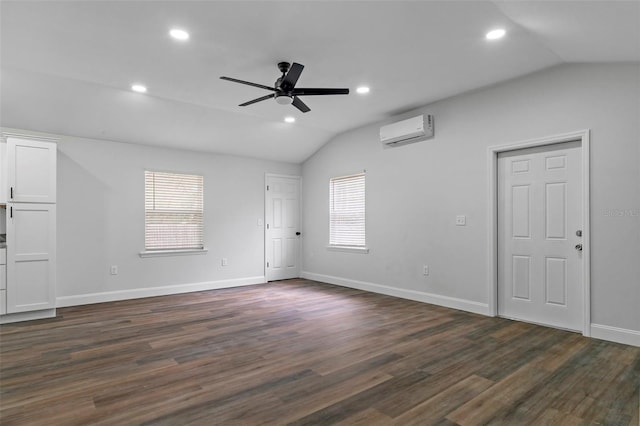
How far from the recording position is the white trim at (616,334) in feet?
10.9

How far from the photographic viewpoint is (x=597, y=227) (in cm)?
357

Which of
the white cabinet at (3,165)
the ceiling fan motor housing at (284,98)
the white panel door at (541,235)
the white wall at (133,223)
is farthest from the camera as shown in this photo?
the white wall at (133,223)

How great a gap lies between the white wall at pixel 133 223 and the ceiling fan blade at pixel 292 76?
3424mm

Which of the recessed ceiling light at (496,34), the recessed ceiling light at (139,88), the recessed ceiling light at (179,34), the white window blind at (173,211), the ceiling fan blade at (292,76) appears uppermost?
the recessed ceiling light at (496,34)

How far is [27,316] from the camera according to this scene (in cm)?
443

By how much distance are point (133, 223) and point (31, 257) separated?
4.73 ft

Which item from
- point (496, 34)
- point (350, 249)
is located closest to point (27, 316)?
point (350, 249)

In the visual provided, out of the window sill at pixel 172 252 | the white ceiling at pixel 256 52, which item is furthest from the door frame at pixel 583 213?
the window sill at pixel 172 252

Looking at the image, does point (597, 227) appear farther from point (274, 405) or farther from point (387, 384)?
point (274, 405)

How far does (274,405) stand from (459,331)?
2349mm

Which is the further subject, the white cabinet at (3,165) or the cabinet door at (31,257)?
the white cabinet at (3,165)

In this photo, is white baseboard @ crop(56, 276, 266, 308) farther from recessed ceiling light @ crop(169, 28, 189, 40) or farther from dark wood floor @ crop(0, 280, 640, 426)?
recessed ceiling light @ crop(169, 28, 189, 40)

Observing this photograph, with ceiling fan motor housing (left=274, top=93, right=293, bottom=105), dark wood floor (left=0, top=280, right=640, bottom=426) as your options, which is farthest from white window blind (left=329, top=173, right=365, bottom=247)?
ceiling fan motor housing (left=274, top=93, right=293, bottom=105)

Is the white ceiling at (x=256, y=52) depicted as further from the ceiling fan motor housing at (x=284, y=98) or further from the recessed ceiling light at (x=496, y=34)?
the ceiling fan motor housing at (x=284, y=98)
